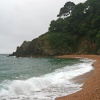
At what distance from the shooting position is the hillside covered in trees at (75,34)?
70.5 m

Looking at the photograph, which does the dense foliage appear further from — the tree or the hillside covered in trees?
the tree

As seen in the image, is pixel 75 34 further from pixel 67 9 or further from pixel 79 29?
pixel 67 9

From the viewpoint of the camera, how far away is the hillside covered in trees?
231 feet

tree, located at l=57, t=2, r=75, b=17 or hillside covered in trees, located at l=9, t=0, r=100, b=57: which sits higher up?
tree, located at l=57, t=2, r=75, b=17

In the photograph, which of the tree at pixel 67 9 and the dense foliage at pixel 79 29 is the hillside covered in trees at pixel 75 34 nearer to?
the dense foliage at pixel 79 29

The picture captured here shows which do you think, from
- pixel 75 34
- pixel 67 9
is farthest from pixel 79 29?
pixel 67 9

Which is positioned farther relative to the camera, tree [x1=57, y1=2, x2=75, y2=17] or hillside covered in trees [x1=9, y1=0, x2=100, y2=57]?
tree [x1=57, y1=2, x2=75, y2=17]

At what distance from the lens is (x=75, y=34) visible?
7656 cm

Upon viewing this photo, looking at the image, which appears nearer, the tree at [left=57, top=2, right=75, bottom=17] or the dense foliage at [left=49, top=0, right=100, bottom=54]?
the dense foliage at [left=49, top=0, right=100, bottom=54]

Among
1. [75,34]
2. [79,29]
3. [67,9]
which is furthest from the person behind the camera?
[67,9]

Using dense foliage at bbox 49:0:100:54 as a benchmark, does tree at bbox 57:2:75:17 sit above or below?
above

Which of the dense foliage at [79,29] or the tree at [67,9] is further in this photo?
the tree at [67,9]

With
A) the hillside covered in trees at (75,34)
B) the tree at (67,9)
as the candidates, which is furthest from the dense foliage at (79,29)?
the tree at (67,9)

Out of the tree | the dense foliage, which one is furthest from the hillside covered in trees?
the tree
